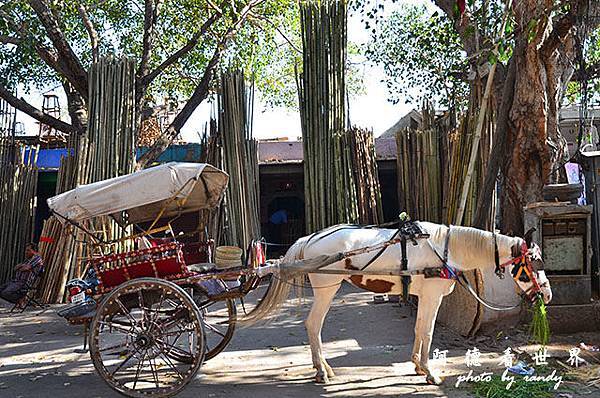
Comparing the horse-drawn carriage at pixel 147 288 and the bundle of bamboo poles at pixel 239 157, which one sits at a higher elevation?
the bundle of bamboo poles at pixel 239 157

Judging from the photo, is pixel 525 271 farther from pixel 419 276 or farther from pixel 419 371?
pixel 419 371

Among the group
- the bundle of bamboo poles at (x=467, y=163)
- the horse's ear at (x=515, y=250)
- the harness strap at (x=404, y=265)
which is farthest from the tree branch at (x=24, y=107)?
the horse's ear at (x=515, y=250)

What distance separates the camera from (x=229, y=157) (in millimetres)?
10906

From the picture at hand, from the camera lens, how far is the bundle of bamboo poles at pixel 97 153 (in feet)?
31.3

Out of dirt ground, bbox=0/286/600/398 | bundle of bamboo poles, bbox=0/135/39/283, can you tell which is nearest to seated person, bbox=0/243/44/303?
dirt ground, bbox=0/286/600/398

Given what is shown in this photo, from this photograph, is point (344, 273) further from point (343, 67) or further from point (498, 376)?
point (343, 67)

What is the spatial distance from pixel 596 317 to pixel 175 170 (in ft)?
15.0

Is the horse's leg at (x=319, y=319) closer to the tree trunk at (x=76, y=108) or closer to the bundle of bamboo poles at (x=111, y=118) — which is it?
the bundle of bamboo poles at (x=111, y=118)

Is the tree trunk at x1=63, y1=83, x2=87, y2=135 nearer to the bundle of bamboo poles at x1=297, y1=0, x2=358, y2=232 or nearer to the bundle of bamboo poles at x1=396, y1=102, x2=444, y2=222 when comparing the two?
the bundle of bamboo poles at x1=297, y1=0, x2=358, y2=232

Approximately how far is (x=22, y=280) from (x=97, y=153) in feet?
7.62

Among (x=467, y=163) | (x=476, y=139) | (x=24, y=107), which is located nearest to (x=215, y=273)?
(x=476, y=139)

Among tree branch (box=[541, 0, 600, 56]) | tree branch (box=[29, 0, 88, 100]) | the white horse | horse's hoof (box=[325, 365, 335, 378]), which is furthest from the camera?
tree branch (box=[29, 0, 88, 100])

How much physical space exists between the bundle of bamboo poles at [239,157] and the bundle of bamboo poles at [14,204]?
11.8 ft

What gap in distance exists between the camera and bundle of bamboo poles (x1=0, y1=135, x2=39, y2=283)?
10.6m
